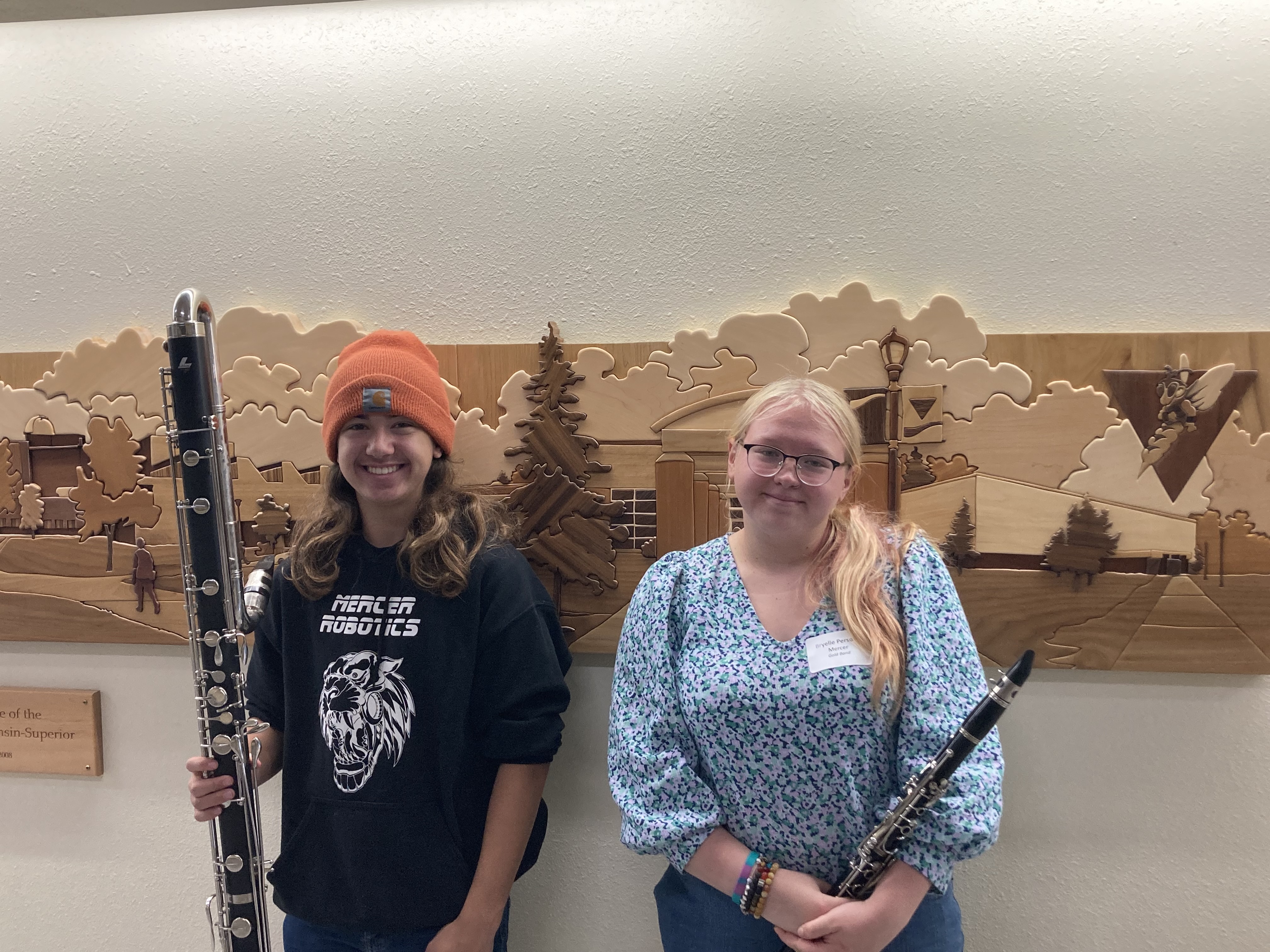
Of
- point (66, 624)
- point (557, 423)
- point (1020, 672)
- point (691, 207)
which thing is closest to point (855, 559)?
point (1020, 672)

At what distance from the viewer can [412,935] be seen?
118cm

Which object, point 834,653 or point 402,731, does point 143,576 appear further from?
point 834,653

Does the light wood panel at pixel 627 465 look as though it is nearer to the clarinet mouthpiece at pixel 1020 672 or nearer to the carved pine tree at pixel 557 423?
the carved pine tree at pixel 557 423

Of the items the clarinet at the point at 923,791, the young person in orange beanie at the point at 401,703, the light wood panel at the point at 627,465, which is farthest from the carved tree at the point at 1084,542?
the young person in orange beanie at the point at 401,703

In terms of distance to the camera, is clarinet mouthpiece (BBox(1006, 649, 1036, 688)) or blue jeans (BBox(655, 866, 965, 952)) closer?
clarinet mouthpiece (BBox(1006, 649, 1036, 688))

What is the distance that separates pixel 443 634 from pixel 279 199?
0.89 meters

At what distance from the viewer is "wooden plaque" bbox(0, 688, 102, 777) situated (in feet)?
5.06

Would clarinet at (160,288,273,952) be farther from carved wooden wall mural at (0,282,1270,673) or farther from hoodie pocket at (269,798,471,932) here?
carved wooden wall mural at (0,282,1270,673)

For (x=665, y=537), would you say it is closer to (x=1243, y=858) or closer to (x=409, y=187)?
→ (x=409, y=187)

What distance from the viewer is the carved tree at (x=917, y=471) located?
51.4 inches

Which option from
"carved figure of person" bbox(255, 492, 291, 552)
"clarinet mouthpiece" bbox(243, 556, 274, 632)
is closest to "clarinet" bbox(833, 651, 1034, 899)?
"clarinet mouthpiece" bbox(243, 556, 274, 632)

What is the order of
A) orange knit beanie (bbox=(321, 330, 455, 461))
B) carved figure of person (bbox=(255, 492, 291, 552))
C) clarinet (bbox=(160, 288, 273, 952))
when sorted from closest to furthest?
1. clarinet (bbox=(160, 288, 273, 952))
2. orange knit beanie (bbox=(321, 330, 455, 461))
3. carved figure of person (bbox=(255, 492, 291, 552))

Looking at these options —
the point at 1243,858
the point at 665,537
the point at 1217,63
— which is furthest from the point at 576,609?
the point at 1217,63

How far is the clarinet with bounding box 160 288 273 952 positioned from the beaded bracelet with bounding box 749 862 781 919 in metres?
0.75
